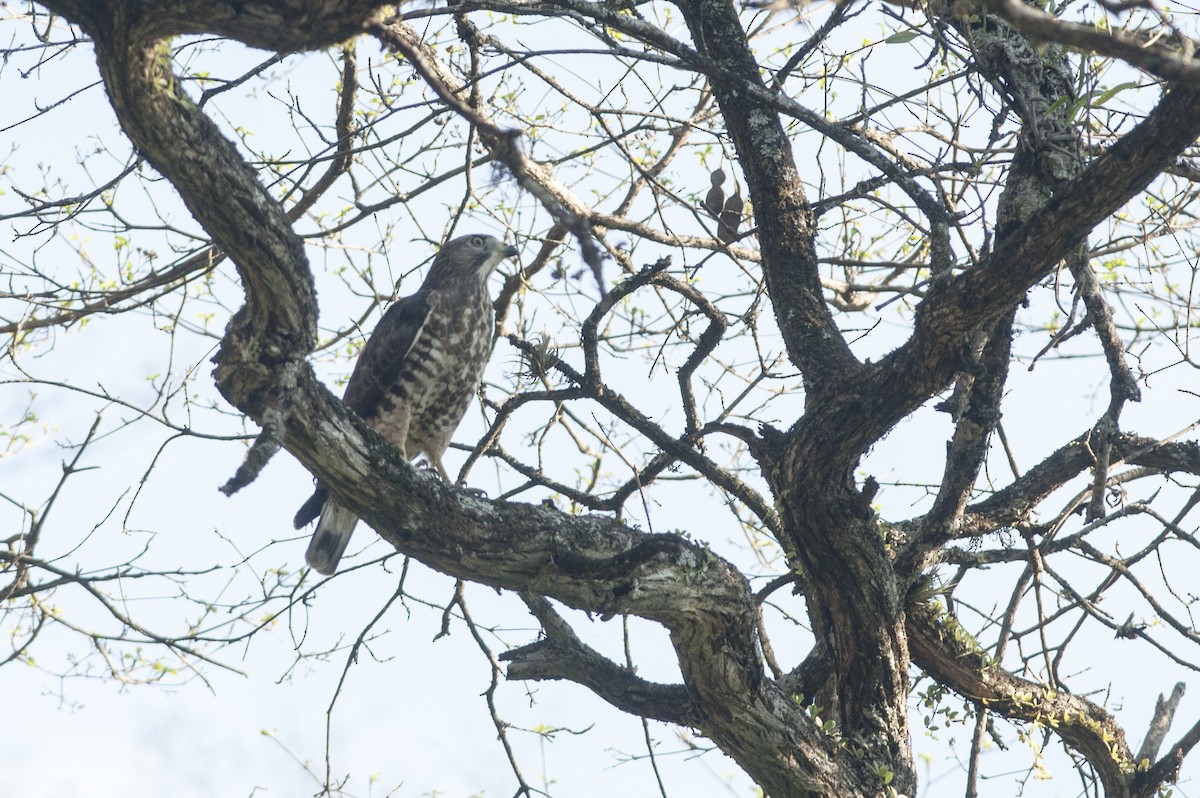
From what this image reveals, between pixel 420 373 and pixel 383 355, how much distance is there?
18 centimetres

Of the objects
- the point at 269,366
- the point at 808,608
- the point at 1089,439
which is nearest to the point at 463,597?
the point at 808,608

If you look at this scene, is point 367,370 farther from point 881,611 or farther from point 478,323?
point 881,611

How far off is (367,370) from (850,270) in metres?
2.44

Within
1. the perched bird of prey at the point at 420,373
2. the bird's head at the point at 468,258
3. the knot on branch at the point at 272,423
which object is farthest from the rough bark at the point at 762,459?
the bird's head at the point at 468,258

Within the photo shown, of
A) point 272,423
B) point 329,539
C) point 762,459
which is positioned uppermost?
point 329,539

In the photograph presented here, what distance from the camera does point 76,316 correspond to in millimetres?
4766

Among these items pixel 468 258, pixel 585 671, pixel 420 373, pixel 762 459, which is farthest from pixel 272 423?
pixel 468 258

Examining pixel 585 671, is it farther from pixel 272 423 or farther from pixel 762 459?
pixel 272 423

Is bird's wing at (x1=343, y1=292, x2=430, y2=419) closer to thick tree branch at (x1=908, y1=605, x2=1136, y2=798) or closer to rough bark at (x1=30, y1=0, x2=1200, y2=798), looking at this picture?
rough bark at (x1=30, y1=0, x2=1200, y2=798)

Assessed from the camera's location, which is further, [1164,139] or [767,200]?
[767,200]

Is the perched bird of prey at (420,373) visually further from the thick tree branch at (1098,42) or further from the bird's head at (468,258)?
the thick tree branch at (1098,42)

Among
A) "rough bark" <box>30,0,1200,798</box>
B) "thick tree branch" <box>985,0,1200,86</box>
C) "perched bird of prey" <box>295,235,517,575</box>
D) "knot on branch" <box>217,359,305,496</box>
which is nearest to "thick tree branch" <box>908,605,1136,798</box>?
"rough bark" <box>30,0,1200,798</box>

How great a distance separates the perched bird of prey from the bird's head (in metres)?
0.02

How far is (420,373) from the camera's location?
502cm
